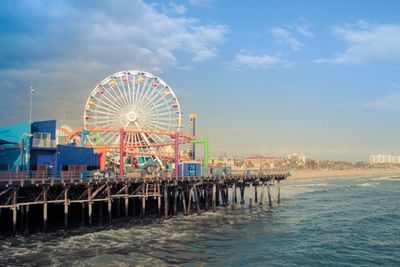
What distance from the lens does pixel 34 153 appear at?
1644 inches

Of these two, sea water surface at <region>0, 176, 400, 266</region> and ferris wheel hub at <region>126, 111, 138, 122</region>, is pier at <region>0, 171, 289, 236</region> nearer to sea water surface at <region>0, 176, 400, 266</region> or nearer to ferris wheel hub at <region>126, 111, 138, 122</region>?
sea water surface at <region>0, 176, 400, 266</region>

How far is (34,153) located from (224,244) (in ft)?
69.9

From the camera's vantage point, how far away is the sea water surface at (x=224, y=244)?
26.7 m

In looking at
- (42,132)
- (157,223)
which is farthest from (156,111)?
(157,223)

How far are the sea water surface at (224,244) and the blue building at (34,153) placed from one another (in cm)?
958

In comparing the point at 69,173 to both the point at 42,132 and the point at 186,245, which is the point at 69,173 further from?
the point at 186,245

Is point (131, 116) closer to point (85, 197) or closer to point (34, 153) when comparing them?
point (34, 153)

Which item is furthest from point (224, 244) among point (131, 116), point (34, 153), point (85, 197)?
point (131, 116)

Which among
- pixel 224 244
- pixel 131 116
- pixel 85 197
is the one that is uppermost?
pixel 131 116

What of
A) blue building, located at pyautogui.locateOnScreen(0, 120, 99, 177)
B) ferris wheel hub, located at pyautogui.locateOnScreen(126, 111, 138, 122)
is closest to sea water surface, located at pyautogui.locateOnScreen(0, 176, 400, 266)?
blue building, located at pyautogui.locateOnScreen(0, 120, 99, 177)

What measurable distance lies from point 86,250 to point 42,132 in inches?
815

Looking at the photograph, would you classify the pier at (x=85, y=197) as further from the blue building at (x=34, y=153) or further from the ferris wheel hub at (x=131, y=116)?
the ferris wheel hub at (x=131, y=116)

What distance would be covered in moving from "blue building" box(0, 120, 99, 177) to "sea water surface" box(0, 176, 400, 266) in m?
9.58

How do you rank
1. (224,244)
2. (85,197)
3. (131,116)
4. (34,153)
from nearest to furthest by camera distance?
(224,244) → (85,197) → (34,153) → (131,116)
